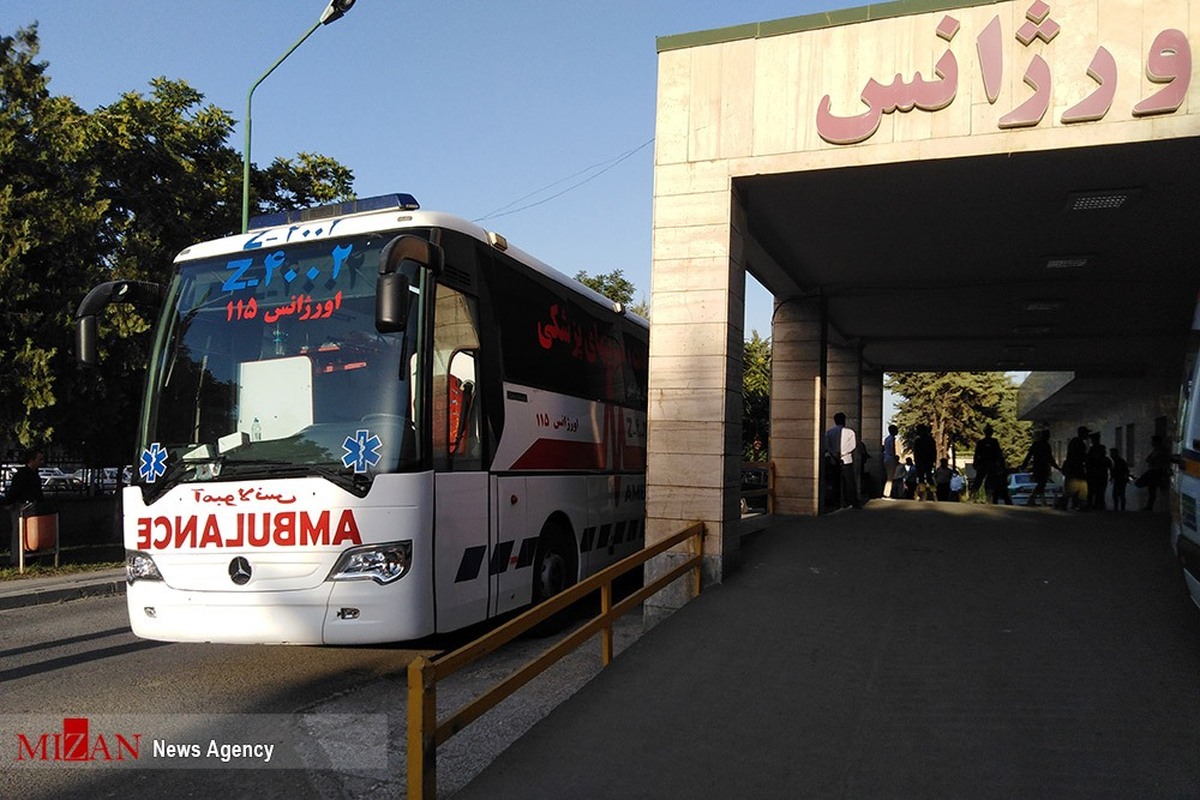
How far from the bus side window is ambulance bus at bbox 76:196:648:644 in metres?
0.02

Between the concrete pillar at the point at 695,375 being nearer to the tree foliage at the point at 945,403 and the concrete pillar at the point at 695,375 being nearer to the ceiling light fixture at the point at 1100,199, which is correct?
the ceiling light fixture at the point at 1100,199

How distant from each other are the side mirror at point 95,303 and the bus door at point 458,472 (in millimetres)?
2482

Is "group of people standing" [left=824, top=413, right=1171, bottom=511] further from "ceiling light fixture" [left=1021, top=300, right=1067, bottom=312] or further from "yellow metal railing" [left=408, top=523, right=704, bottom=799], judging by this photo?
"yellow metal railing" [left=408, top=523, right=704, bottom=799]

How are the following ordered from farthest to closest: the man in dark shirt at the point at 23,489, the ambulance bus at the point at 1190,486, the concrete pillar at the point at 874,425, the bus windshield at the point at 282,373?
1. the concrete pillar at the point at 874,425
2. the man in dark shirt at the point at 23,489
3. the bus windshield at the point at 282,373
4. the ambulance bus at the point at 1190,486

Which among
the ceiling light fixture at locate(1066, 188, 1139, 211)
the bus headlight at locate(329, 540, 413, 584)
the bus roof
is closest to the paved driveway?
the bus headlight at locate(329, 540, 413, 584)

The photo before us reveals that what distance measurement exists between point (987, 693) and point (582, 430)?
16.0 ft

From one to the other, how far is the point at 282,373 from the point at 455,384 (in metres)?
1.25

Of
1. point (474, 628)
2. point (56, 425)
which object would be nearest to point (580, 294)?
point (474, 628)

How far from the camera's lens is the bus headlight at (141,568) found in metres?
6.41

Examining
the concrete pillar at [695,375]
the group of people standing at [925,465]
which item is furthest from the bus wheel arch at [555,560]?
the group of people standing at [925,465]

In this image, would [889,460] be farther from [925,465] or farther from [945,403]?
[945,403]

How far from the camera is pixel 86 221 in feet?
50.7

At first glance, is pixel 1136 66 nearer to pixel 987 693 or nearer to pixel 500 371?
pixel 987 693

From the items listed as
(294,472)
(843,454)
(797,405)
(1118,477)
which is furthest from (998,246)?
(1118,477)
